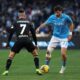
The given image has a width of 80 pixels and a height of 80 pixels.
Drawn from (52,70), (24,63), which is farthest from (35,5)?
(52,70)

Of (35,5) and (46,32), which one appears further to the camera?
(35,5)

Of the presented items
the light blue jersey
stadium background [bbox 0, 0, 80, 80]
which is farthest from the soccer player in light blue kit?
stadium background [bbox 0, 0, 80, 80]

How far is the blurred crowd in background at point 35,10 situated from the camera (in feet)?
120

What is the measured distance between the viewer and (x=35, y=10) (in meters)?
37.9

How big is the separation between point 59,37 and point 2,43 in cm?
1476

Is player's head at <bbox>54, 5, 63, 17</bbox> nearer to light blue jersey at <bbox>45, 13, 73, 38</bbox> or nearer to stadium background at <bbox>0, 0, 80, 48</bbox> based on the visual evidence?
light blue jersey at <bbox>45, 13, 73, 38</bbox>

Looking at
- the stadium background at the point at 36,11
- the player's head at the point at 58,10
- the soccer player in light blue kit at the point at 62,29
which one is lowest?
the stadium background at the point at 36,11

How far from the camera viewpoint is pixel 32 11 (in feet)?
123

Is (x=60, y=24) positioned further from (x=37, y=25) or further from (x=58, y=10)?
(x=37, y=25)

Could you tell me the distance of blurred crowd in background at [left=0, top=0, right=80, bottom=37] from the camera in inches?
1446

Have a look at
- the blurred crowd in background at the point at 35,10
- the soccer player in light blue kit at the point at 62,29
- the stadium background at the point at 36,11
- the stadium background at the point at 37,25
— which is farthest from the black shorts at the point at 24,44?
the blurred crowd in background at the point at 35,10

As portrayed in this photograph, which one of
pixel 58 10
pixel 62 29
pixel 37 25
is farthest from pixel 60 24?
pixel 37 25

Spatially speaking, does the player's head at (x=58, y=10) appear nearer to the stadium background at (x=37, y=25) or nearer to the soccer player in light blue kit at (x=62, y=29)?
the soccer player in light blue kit at (x=62, y=29)

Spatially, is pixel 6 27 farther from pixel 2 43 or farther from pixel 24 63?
pixel 24 63
